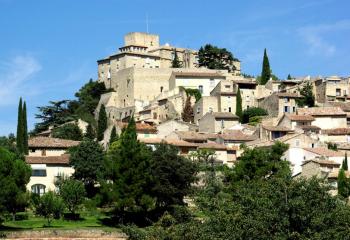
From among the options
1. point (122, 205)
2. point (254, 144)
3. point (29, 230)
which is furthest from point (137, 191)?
point (254, 144)

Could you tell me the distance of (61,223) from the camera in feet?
199

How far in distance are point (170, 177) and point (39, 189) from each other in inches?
502

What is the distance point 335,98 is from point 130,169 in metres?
39.4

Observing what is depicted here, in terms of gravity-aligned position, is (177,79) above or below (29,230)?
above

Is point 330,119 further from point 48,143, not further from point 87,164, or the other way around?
point 87,164

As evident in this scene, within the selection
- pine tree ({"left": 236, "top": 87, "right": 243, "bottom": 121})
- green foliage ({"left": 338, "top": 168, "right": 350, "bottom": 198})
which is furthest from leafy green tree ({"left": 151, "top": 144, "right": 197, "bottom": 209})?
pine tree ({"left": 236, "top": 87, "right": 243, "bottom": 121})

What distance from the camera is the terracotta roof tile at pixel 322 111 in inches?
3425

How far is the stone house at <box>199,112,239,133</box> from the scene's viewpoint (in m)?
88.4

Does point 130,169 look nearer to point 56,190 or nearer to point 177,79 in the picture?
point 56,190

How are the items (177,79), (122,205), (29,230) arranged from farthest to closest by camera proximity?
(177,79)
(122,205)
(29,230)

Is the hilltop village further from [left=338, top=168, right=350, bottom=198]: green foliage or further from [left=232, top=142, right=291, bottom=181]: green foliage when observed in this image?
[left=232, top=142, right=291, bottom=181]: green foliage

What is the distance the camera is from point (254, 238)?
37.2m

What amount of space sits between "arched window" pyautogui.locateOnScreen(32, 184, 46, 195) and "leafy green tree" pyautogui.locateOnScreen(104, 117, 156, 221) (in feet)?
27.7

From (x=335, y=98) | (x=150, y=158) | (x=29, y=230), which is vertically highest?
(x=335, y=98)
